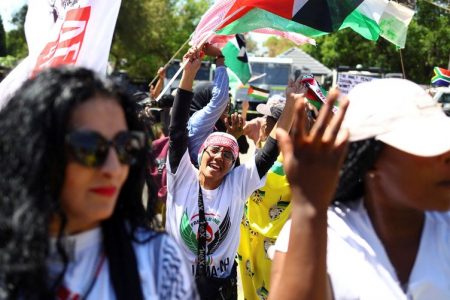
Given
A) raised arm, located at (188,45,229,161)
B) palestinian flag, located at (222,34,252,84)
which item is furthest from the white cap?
palestinian flag, located at (222,34,252,84)

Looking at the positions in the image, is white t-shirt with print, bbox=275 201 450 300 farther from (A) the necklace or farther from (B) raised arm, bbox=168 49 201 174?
(B) raised arm, bbox=168 49 201 174

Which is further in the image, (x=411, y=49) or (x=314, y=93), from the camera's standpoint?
(x=411, y=49)

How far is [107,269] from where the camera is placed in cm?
169

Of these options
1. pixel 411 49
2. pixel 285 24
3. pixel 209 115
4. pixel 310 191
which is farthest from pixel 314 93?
pixel 411 49

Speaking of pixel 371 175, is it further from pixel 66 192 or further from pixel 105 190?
pixel 66 192

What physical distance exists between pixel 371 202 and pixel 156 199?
73cm

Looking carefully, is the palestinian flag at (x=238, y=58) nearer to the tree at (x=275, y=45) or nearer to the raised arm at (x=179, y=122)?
the raised arm at (x=179, y=122)

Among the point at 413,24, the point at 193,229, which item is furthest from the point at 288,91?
the point at 413,24

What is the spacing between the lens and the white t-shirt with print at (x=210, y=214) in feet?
11.6

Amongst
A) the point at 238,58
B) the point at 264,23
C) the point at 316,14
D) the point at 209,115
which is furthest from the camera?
the point at 238,58

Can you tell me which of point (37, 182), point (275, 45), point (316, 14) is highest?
point (37, 182)

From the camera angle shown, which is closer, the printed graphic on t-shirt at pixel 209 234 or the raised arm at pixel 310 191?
the raised arm at pixel 310 191

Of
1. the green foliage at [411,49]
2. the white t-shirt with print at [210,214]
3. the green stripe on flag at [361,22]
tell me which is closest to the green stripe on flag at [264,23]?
the green stripe on flag at [361,22]

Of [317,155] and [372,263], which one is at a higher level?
[317,155]
